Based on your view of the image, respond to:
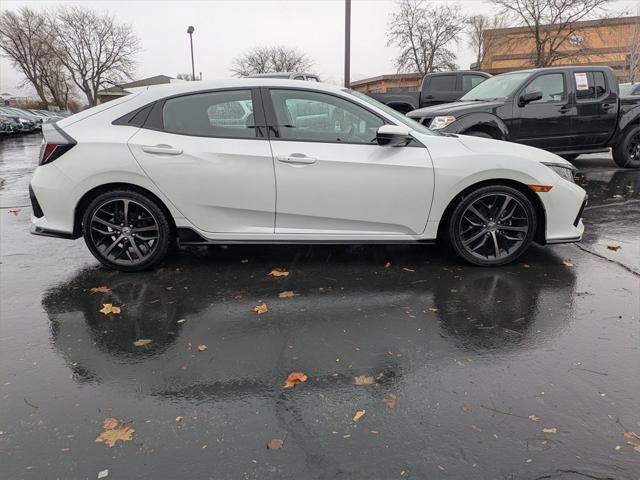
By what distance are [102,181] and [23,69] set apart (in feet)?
231

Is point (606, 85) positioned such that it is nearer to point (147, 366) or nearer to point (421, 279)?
point (421, 279)

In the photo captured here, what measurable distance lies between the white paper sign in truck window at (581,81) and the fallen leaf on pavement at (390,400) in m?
8.35

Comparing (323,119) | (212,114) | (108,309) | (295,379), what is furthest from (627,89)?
(108,309)

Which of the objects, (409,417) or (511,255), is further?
(511,255)

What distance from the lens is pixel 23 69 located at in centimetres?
6147

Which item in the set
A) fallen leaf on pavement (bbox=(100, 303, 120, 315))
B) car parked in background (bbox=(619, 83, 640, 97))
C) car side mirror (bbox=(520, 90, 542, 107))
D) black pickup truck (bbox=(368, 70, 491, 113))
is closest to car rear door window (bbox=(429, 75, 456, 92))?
black pickup truck (bbox=(368, 70, 491, 113))

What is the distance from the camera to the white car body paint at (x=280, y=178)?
4.28m

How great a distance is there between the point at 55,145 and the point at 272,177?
1.95 meters

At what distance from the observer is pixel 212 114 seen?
4402mm

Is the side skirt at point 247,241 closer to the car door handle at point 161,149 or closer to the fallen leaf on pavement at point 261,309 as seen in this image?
the car door handle at point 161,149

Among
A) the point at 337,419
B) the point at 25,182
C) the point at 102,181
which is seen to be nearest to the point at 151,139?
the point at 102,181

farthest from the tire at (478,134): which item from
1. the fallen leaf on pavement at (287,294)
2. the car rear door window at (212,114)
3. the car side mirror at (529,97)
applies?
the fallen leaf on pavement at (287,294)

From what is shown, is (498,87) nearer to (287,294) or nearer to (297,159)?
(297,159)

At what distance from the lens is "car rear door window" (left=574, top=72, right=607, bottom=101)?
8.89m
